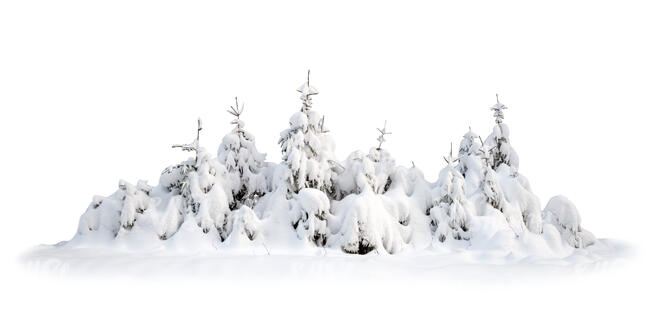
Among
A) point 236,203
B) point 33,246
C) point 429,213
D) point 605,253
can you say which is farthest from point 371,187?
point 33,246

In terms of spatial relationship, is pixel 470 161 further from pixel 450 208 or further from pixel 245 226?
pixel 245 226

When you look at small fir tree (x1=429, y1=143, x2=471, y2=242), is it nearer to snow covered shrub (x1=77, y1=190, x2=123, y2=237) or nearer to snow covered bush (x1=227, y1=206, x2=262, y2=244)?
snow covered bush (x1=227, y1=206, x2=262, y2=244)

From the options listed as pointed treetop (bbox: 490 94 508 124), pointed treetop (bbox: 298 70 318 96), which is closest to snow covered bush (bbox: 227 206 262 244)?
pointed treetop (bbox: 298 70 318 96)

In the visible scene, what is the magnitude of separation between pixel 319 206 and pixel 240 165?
8.78ft

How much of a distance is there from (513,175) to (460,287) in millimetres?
5460

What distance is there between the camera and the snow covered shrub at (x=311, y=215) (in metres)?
14.5

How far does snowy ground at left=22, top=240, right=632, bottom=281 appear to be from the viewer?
12.5 meters

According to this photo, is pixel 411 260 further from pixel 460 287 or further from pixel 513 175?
pixel 513 175

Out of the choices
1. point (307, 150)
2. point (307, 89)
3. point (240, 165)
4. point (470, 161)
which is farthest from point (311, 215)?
point (470, 161)

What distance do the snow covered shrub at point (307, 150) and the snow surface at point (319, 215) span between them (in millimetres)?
28

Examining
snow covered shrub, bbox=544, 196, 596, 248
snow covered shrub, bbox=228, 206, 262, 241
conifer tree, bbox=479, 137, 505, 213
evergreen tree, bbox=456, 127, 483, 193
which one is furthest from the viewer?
evergreen tree, bbox=456, 127, 483, 193

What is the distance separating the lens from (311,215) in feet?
47.8

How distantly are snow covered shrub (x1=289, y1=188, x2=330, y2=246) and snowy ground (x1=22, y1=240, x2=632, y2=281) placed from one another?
63cm

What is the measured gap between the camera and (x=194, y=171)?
15484 millimetres
